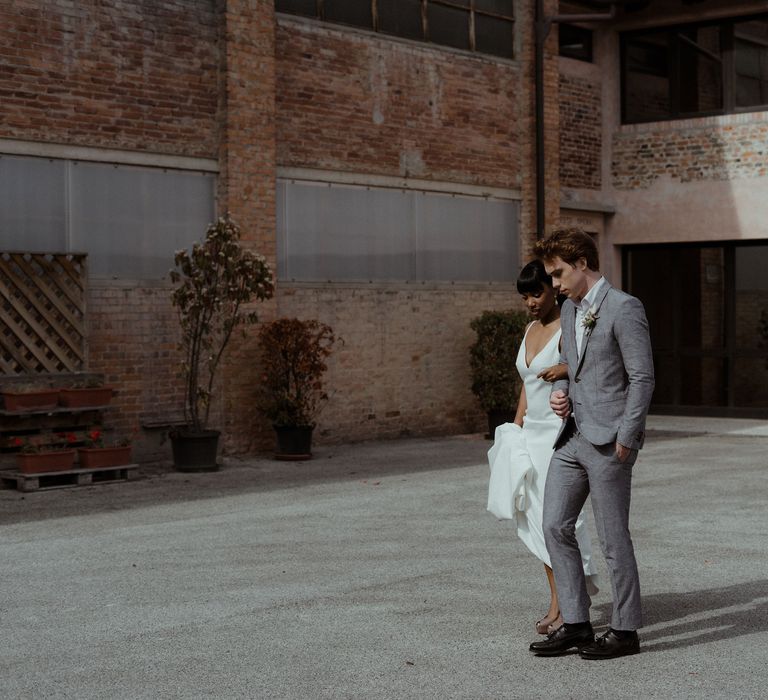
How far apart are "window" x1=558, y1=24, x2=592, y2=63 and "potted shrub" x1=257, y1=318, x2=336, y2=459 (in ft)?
27.8

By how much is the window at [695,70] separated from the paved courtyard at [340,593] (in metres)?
9.80

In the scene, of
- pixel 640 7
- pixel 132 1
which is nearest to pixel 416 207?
pixel 132 1

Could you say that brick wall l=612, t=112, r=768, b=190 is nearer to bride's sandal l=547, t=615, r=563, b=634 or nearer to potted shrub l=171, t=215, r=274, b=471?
potted shrub l=171, t=215, r=274, b=471

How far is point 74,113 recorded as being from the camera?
44.2 feet

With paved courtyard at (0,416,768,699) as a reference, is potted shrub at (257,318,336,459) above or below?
above

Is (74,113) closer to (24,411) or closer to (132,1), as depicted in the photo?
(132,1)

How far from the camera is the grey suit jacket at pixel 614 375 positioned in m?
5.67

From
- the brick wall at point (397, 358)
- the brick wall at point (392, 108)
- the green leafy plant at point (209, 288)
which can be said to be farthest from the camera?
the brick wall at point (397, 358)

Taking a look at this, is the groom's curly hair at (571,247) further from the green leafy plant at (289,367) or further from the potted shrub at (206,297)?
the green leafy plant at (289,367)

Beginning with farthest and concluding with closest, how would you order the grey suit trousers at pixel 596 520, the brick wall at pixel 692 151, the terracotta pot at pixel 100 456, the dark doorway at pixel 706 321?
the dark doorway at pixel 706 321
the brick wall at pixel 692 151
the terracotta pot at pixel 100 456
the grey suit trousers at pixel 596 520

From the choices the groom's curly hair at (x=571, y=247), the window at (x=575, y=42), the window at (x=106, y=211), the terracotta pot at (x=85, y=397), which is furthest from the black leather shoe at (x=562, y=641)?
the window at (x=575, y=42)

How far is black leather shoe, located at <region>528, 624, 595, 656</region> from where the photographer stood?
19.3ft

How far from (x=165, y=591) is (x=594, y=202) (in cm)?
1500

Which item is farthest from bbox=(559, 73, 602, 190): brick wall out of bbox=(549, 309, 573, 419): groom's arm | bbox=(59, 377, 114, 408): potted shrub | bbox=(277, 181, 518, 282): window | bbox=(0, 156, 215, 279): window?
bbox=(549, 309, 573, 419): groom's arm
